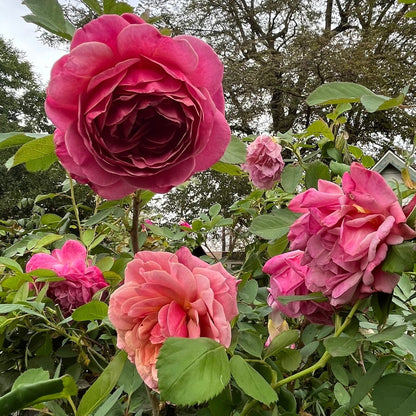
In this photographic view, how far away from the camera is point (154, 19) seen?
446 millimetres

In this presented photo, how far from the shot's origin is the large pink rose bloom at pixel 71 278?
0.63 metres

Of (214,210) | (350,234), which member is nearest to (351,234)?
(350,234)

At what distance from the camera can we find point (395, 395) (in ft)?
1.21

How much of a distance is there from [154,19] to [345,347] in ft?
1.21

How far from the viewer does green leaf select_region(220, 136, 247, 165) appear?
0.43 meters

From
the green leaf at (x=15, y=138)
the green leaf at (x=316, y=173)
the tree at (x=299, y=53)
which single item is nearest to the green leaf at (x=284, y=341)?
the green leaf at (x=316, y=173)

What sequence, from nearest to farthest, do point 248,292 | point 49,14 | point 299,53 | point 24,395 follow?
1. point 24,395
2. point 49,14
3. point 248,292
4. point 299,53

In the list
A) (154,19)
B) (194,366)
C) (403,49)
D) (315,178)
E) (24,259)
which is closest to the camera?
(194,366)

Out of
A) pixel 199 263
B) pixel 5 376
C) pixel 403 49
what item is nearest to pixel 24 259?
pixel 5 376

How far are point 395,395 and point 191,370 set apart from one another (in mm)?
185

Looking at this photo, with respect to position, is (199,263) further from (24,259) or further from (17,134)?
(24,259)

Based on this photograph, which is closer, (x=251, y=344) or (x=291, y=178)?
(x=251, y=344)

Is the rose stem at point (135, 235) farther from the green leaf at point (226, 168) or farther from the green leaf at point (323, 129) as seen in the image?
the green leaf at point (323, 129)

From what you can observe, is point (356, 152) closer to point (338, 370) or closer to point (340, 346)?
point (338, 370)
